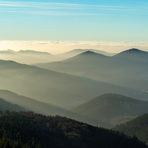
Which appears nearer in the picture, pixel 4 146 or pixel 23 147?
pixel 4 146
